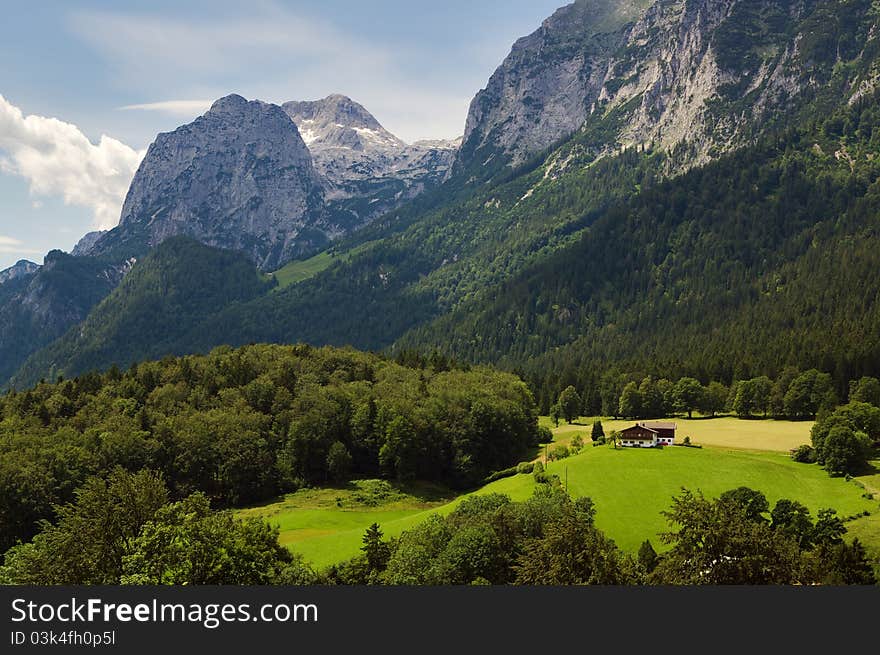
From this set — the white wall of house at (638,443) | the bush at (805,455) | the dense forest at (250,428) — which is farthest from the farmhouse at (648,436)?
the dense forest at (250,428)

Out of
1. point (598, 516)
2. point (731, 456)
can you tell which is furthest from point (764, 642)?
point (731, 456)

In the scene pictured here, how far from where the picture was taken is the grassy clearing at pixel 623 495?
7309 cm

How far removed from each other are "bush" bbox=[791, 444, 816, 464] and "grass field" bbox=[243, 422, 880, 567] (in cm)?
181

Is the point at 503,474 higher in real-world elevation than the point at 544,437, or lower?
lower

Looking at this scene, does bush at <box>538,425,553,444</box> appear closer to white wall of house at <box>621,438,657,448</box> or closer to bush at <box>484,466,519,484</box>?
white wall of house at <box>621,438,657,448</box>

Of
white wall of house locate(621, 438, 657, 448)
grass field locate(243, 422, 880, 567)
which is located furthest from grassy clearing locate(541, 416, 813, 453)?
white wall of house locate(621, 438, 657, 448)

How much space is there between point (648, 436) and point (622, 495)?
3456 centimetres

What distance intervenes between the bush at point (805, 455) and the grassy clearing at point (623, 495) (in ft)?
6.21

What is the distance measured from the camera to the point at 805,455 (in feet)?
335

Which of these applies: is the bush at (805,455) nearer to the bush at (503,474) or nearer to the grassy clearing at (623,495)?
the grassy clearing at (623,495)

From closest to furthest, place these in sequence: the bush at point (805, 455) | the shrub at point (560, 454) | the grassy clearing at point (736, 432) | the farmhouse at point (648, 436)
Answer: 1. the bush at point (805, 455)
2. the shrub at point (560, 454)
3. the farmhouse at point (648, 436)
4. the grassy clearing at point (736, 432)

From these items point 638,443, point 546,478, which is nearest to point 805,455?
point 638,443

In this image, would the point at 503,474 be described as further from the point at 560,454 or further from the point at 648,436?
the point at 648,436

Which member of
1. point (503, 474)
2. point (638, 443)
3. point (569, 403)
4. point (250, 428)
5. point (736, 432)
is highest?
point (250, 428)
